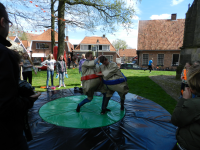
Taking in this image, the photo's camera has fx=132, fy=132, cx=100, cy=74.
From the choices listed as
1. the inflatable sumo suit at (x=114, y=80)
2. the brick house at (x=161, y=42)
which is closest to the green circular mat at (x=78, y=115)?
the inflatable sumo suit at (x=114, y=80)

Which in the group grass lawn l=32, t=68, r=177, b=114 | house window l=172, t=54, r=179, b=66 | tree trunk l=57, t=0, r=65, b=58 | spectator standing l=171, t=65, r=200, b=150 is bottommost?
grass lawn l=32, t=68, r=177, b=114

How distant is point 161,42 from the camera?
2273 cm

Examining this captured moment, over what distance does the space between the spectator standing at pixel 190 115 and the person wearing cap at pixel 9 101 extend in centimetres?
148

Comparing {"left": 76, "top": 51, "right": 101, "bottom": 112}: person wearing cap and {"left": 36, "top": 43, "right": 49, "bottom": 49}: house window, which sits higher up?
{"left": 36, "top": 43, "right": 49, "bottom": 49}: house window

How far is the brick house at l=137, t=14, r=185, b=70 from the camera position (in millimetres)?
22130

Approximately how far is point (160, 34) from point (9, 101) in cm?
2599

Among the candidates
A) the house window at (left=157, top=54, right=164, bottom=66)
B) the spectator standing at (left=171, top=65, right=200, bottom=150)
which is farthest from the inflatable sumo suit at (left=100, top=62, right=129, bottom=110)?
the house window at (left=157, top=54, right=164, bottom=66)

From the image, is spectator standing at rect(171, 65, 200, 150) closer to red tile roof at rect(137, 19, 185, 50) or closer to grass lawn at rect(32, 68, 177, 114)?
grass lawn at rect(32, 68, 177, 114)

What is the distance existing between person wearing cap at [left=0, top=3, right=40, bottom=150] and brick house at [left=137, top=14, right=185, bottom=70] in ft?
76.0

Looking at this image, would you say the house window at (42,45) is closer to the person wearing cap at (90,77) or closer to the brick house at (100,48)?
the brick house at (100,48)

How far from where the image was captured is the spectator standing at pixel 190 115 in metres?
1.31

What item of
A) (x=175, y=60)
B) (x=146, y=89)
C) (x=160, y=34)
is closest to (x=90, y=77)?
(x=146, y=89)

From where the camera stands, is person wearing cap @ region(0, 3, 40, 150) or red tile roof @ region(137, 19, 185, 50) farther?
red tile roof @ region(137, 19, 185, 50)

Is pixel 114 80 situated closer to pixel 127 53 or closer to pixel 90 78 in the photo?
pixel 90 78
